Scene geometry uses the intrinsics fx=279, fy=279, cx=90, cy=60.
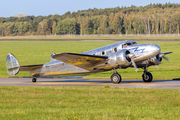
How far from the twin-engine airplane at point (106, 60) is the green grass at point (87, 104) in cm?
327

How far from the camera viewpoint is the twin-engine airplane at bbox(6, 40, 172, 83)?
2123cm

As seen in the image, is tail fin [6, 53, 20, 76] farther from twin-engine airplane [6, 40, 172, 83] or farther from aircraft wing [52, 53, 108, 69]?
aircraft wing [52, 53, 108, 69]

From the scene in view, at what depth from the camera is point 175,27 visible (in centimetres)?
19212

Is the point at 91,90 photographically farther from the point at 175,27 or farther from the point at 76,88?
the point at 175,27

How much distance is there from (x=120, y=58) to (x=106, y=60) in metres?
1.30

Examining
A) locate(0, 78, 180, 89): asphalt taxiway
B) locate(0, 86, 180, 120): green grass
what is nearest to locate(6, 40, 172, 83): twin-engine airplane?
locate(0, 78, 180, 89): asphalt taxiway

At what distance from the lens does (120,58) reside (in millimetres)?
21266

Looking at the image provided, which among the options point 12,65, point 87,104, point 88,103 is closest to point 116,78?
point 88,103

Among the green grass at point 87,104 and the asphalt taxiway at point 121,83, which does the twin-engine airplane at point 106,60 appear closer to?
the asphalt taxiway at point 121,83

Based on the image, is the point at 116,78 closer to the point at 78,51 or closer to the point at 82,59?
the point at 82,59

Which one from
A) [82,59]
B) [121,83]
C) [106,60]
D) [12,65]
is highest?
[82,59]

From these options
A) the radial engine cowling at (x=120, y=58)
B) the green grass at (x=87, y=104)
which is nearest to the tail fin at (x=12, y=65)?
the green grass at (x=87, y=104)

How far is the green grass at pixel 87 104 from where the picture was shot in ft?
38.0

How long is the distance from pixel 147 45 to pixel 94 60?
4.26 meters
